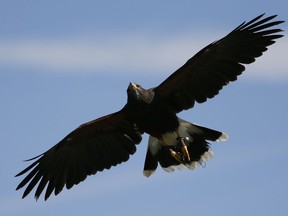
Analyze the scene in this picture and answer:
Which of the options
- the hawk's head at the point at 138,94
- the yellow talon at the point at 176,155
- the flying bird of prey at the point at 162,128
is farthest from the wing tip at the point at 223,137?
the hawk's head at the point at 138,94

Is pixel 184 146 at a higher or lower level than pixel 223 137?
higher

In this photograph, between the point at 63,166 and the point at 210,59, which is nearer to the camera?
the point at 210,59

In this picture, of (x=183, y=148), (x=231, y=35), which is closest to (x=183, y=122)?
(x=183, y=148)

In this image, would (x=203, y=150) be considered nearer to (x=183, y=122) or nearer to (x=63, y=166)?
(x=183, y=122)

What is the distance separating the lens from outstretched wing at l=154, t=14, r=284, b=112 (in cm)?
1833

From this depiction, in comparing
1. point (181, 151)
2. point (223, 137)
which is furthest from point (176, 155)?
point (223, 137)

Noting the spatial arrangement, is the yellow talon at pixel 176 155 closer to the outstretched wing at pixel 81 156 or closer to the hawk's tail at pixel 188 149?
the hawk's tail at pixel 188 149

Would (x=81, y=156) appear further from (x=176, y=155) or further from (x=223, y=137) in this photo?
(x=223, y=137)

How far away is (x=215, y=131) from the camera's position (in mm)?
18891

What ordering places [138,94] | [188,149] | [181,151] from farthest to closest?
[188,149] → [181,151] → [138,94]

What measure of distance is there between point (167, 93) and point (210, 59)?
39.9 inches

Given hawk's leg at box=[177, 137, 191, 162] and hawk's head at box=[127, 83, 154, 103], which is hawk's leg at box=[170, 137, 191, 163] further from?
hawk's head at box=[127, 83, 154, 103]

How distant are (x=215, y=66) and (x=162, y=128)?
152cm

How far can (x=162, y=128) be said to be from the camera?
18312 mm
